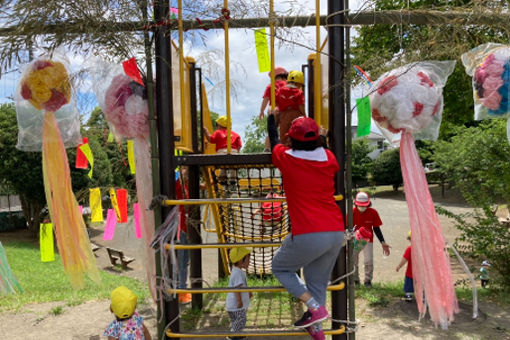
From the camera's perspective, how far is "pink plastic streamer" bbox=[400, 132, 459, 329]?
2625 millimetres

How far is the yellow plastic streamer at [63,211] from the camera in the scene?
2.85 m

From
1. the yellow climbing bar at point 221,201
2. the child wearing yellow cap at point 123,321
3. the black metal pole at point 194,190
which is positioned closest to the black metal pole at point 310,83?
the black metal pole at point 194,190

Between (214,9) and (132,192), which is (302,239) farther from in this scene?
(132,192)

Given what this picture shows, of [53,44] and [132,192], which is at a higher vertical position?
[53,44]

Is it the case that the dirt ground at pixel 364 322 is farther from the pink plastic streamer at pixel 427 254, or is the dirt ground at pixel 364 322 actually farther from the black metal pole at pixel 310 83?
the black metal pole at pixel 310 83

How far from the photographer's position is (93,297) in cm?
548

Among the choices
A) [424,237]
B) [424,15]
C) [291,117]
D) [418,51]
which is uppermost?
[424,15]

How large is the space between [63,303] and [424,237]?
4722 millimetres

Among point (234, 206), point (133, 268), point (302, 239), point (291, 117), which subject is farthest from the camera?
point (133, 268)

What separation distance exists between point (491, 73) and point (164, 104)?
2.37m

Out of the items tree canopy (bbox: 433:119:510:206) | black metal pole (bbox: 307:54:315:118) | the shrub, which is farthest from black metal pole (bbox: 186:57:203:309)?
tree canopy (bbox: 433:119:510:206)

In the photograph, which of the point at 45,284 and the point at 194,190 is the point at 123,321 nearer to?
the point at 194,190

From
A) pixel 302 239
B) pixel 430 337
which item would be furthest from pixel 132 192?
pixel 430 337

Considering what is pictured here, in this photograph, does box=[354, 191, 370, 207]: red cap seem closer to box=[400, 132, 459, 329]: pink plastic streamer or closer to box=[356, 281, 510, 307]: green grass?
box=[356, 281, 510, 307]: green grass
